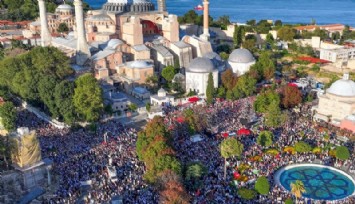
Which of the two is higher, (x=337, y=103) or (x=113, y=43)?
(x=113, y=43)

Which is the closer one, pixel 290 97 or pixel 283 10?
pixel 290 97

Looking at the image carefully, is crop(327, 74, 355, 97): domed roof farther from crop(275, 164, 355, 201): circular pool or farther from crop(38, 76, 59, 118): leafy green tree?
crop(38, 76, 59, 118): leafy green tree

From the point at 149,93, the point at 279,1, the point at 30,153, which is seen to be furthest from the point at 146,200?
the point at 279,1

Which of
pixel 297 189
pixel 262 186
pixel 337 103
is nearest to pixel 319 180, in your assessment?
pixel 297 189

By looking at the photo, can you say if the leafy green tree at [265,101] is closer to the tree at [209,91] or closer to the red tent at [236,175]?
the tree at [209,91]

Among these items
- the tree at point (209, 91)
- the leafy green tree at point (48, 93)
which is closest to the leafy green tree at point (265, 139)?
the tree at point (209, 91)

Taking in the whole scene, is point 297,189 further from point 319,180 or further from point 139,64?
point 139,64

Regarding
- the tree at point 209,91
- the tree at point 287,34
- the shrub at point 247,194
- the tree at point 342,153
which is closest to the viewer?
the shrub at point 247,194

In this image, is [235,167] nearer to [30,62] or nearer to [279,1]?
[30,62]
